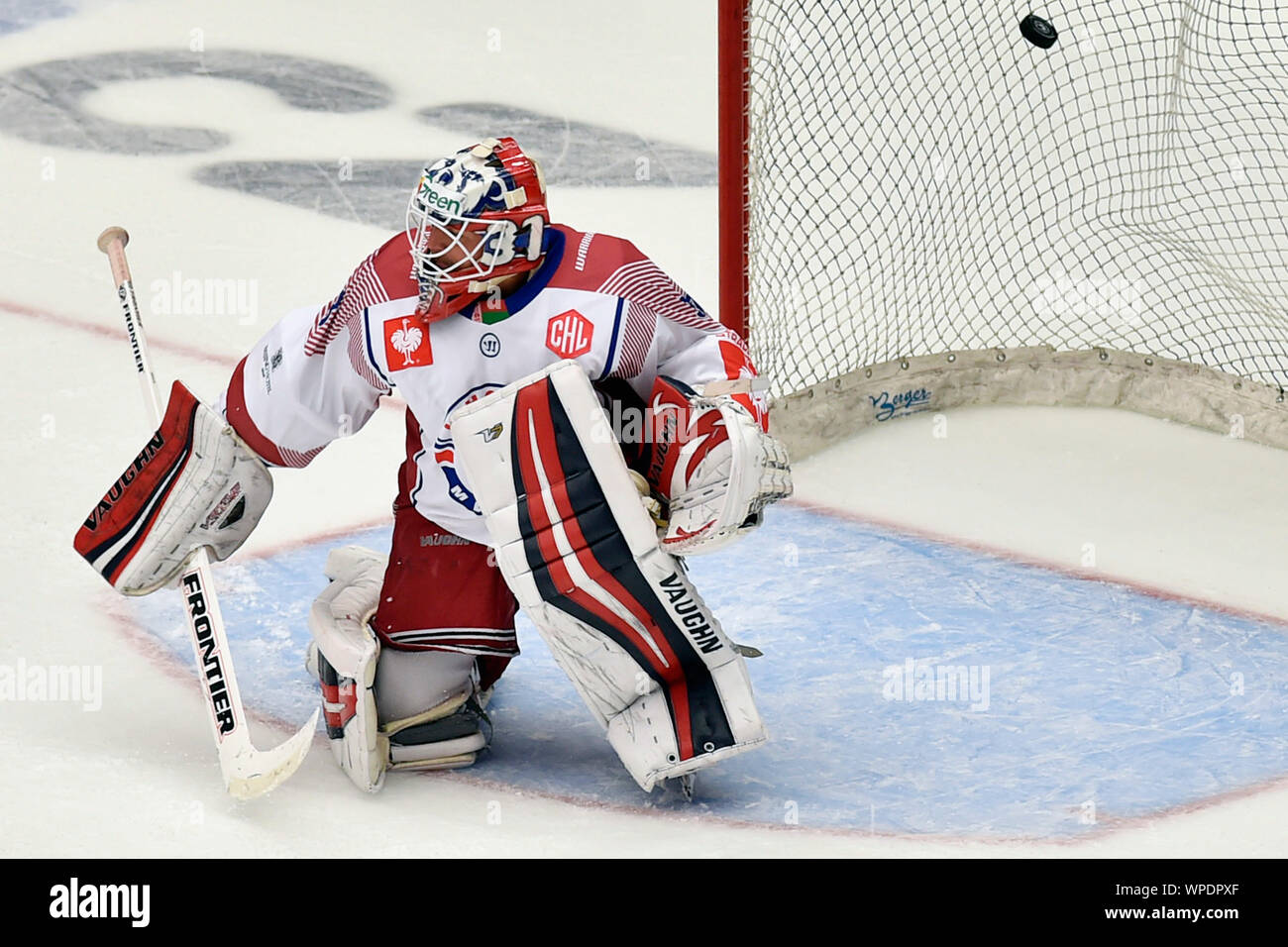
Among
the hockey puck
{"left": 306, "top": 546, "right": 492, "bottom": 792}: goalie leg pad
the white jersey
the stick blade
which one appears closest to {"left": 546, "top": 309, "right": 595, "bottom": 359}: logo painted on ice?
the white jersey

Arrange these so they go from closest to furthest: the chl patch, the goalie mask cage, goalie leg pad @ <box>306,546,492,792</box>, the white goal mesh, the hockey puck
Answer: the chl patch → goalie leg pad @ <box>306,546,492,792</box> → the hockey puck → the goalie mask cage → the white goal mesh

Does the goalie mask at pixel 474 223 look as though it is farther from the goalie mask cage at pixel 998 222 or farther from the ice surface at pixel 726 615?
the goalie mask cage at pixel 998 222

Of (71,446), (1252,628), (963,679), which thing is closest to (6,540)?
(71,446)

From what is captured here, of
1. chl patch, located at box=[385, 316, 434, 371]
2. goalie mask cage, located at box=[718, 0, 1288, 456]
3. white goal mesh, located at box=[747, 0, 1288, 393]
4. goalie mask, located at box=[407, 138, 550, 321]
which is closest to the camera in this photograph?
goalie mask, located at box=[407, 138, 550, 321]

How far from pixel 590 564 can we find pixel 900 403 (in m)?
1.99

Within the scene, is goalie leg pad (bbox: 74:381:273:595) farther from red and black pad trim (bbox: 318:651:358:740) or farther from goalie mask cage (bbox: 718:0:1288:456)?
goalie mask cage (bbox: 718:0:1288:456)

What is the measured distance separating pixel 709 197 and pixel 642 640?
3.60m

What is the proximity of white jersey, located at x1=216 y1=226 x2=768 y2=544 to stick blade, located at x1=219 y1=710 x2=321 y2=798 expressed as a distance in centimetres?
41

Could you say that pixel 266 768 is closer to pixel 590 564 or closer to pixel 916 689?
pixel 590 564

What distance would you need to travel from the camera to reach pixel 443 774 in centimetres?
295

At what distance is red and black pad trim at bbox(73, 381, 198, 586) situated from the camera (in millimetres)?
2961

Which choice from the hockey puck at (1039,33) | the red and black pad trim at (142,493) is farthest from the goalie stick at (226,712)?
the hockey puck at (1039,33)

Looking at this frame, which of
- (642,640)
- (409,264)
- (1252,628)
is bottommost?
(1252,628)

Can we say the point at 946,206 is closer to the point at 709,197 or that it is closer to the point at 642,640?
the point at 709,197
